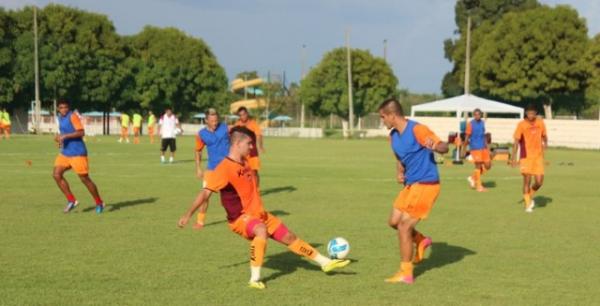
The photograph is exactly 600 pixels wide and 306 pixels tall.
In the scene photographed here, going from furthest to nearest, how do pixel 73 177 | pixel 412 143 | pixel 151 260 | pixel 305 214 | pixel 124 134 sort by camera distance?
pixel 124 134
pixel 73 177
pixel 305 214
pixel 151 260
pixel 412 143

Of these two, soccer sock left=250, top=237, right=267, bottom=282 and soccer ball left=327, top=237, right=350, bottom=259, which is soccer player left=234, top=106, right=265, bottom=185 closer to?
soccer ball left=327, top=237, right=350, bottom=259

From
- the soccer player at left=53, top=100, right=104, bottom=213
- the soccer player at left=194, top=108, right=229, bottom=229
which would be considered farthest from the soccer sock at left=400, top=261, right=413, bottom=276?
the soccer player at left=53, top=100, right=104, bottom=213

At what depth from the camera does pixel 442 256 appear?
401 inches

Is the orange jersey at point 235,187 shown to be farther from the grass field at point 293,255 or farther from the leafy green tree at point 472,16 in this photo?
the leafy green tree at point 472,16

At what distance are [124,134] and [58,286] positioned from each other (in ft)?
146

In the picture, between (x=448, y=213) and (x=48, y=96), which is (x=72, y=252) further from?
(x=48, y=96)

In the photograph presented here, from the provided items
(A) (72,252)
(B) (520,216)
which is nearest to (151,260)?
(A) (72,252)

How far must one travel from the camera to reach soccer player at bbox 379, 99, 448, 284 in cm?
852

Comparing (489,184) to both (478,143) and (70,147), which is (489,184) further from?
(70,147)

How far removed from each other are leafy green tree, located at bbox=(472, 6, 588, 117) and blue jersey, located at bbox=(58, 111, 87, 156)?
2146 inches

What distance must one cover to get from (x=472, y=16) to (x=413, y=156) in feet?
233

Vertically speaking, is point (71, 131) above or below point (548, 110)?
below

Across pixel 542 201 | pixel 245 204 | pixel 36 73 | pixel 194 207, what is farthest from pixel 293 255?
pixel 36 73

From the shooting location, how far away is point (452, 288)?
8188 millimetres
